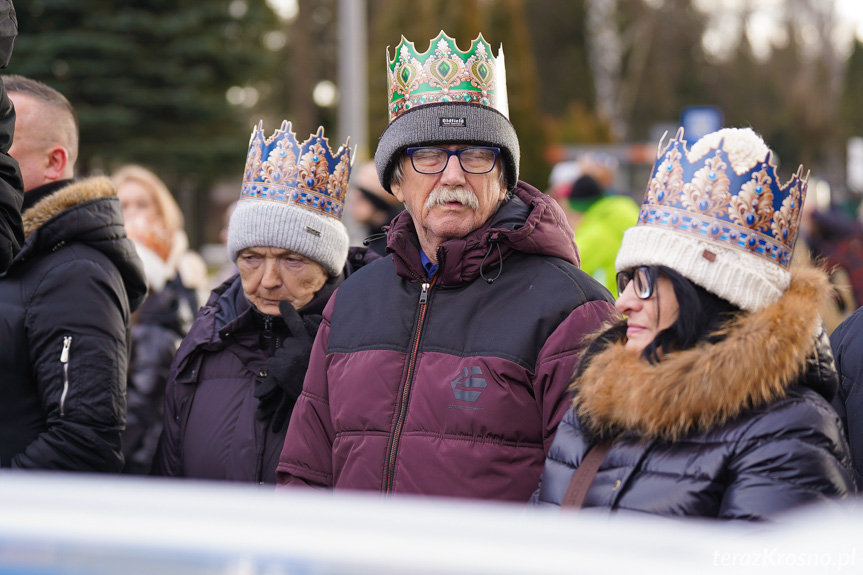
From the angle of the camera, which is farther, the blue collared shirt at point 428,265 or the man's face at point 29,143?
the man's face at point 29,143

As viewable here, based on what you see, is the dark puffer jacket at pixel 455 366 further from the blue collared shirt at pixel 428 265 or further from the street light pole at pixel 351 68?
the street light pole at pixel 351 68

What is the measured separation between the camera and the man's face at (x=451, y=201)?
281cm

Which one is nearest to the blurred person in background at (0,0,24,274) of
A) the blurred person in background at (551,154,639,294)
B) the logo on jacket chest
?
the logo on jacket chest

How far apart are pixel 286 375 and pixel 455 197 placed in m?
0.88

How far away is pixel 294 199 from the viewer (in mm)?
3586

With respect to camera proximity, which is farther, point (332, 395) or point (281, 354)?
point (281, 354)

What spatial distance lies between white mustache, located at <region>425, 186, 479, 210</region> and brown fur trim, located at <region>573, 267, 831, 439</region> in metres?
0.75

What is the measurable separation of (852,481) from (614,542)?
126 centimetres

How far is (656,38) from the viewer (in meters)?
37.7

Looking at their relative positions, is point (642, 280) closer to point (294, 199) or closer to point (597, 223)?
point (294, 199)

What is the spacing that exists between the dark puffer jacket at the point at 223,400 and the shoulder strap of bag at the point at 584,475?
52.5 inches

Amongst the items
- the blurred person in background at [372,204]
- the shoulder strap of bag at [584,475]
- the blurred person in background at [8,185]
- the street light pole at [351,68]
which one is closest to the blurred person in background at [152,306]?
the blurred person in background at [372,204]

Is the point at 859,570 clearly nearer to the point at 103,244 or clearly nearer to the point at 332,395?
the point at 332,395

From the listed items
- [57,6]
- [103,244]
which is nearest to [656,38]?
[57,6]
